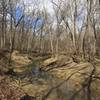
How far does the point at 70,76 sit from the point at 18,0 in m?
30.9

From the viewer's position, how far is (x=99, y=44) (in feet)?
173

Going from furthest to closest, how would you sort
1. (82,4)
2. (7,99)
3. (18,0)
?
1. (18,0)
2. (82,4)
3. (7,99)

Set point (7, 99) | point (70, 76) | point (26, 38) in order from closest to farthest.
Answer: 1. point (7, 99)
2. point (70, 76)
3. point (26, 38)

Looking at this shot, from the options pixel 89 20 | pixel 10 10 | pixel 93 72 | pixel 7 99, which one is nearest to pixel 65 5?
pixel 10 10

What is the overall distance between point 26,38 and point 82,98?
177 ft

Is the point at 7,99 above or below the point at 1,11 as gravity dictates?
below

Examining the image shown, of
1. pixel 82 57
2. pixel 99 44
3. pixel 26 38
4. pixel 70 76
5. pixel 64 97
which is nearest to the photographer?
pixel 64 97

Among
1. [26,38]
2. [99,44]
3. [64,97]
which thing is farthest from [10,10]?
[64,97]

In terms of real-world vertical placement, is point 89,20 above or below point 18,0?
below

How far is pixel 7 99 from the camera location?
9.91m

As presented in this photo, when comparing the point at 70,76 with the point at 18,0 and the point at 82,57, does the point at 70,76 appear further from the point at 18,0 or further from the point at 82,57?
the point at 18,0

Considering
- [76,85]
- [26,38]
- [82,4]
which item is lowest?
[76,85]

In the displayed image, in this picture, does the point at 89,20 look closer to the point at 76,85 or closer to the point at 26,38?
the point at 76,85

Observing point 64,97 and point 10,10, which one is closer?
point 64,97
